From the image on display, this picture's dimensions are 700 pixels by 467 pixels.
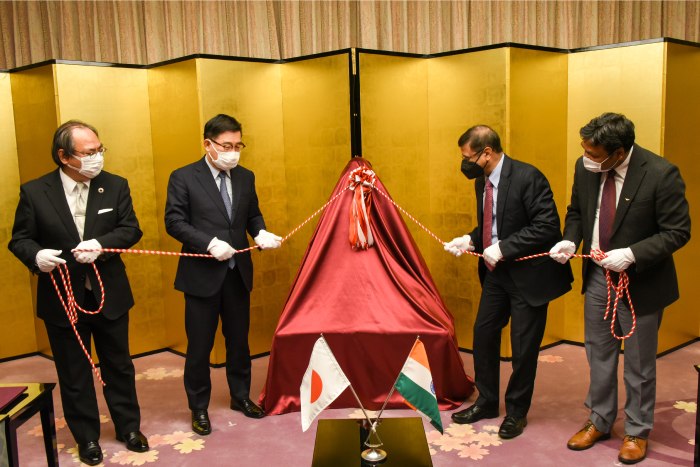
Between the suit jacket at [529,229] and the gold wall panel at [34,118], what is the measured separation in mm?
2587

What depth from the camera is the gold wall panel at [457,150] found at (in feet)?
11.6

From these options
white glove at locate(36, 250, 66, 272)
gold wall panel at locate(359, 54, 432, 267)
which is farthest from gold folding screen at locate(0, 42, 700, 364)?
white glove at locate(36, 250, 66, 272)

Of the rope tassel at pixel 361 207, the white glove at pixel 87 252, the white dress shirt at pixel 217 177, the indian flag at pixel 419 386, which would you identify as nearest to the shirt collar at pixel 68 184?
the white glove at pixel 87 252

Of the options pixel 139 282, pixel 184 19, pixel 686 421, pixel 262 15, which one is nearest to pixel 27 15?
pixel 184 19

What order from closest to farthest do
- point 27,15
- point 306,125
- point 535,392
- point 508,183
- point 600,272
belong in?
point 600,272 → point 508,183 → point 535,392 → point 306,125 → point 27,15

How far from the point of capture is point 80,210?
263 cm

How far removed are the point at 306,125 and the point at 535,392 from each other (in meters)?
1.99

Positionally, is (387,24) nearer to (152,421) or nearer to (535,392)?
(535,392)

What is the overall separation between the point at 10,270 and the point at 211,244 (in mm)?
1953

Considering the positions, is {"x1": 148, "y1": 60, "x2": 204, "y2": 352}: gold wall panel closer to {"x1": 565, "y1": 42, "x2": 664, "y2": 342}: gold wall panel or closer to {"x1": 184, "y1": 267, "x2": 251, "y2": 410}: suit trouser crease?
{"x1": 184, "y1": 267, "x2": 251, "y2": 410}: suit trouser crease

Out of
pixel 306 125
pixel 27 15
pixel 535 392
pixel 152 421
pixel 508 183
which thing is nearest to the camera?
pixel 508 183

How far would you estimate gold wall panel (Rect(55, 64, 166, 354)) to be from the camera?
12.0 ft

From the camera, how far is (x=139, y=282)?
12.9 feet

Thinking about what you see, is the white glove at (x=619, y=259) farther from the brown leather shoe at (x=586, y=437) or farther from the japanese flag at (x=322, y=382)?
the japanese flag at (x=322, y=382)
